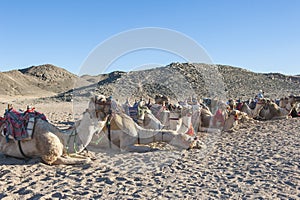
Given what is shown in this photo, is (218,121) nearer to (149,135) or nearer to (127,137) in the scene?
(149,135)

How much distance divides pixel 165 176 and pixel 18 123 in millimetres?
2410

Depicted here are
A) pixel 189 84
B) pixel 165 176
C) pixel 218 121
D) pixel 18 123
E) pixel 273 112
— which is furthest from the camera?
pixel 189 84

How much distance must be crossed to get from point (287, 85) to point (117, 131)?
134ft

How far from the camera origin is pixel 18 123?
4969 mm

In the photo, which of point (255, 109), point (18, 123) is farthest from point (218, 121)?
point (18, 123)

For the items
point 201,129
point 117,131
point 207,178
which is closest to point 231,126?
point 201,129

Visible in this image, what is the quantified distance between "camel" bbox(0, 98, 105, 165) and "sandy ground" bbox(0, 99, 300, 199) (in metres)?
0.13

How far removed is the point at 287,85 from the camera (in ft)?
138

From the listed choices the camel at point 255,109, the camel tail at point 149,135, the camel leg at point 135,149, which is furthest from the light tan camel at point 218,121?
the camel leg at point 135,149

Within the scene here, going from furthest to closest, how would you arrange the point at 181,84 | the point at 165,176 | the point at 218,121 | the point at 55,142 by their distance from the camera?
1. the point at 181,84
2. the point at 218,121
3. the point at 55,142
4. the point at 165,176

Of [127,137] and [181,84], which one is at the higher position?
[181,84]

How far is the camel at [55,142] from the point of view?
4.83 metres

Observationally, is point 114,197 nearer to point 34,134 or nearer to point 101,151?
point 34,134

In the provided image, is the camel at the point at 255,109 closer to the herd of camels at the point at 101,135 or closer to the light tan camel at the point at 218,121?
the light tan camel at the point at 218,121
